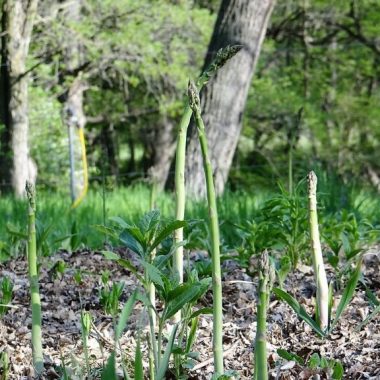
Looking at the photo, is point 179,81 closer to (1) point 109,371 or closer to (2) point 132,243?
(2) point 132,243

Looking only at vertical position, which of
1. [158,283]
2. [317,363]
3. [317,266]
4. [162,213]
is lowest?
[162,213]

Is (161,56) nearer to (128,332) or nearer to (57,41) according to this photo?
(57,41)

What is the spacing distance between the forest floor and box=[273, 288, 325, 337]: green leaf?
6 cm

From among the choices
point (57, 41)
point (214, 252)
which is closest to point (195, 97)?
point (214, 252)

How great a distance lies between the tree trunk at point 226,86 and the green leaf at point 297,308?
5.60 meters

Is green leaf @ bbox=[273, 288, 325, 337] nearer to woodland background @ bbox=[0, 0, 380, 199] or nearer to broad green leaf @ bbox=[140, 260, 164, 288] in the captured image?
broad green leaf @ bbox=[140, 260, 164, 288]

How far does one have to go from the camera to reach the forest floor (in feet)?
8.12

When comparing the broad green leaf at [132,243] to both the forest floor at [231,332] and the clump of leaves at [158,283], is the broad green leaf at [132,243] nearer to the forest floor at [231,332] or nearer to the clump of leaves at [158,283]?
the clump of leaves at [158,283]

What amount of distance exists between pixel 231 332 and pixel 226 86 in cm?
585

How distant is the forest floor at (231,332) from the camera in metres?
2.47

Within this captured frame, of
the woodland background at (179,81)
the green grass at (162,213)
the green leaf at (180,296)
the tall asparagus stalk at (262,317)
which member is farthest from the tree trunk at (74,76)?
the tall asparagus stalk at (262,317)

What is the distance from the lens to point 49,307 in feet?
10.3

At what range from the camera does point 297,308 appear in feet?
8.25

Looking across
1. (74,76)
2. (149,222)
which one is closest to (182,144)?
(149,222)
